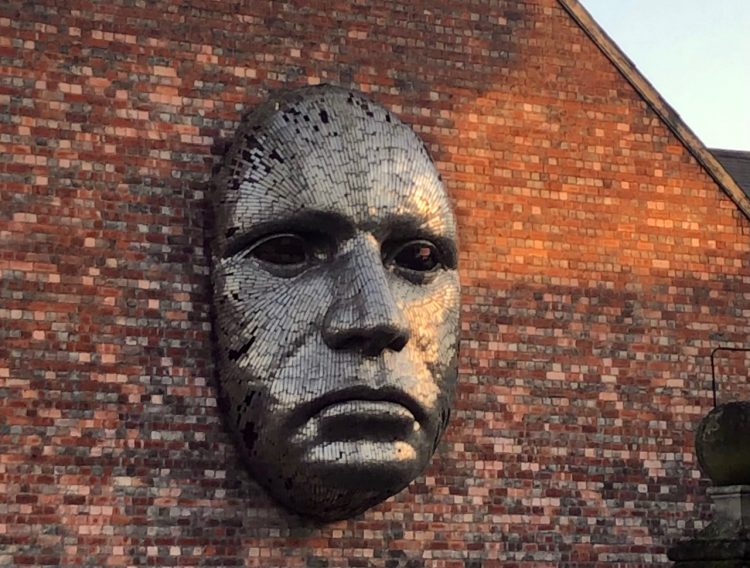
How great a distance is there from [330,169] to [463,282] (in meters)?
1.58

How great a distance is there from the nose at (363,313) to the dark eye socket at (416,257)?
40cm

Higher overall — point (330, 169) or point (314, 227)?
point (330, 169)

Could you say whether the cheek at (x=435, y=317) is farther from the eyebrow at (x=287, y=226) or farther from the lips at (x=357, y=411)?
the eyebrow at (x=287, y=226)

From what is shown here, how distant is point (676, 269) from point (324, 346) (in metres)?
3.51

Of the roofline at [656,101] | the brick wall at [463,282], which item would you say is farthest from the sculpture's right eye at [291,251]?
the roofline at [656,101]

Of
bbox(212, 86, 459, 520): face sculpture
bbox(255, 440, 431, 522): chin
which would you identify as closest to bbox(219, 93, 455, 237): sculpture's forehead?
bbox(212, 86, 459, 520): face sculpture

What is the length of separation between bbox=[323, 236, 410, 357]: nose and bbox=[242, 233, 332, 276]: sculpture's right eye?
8.7 inches

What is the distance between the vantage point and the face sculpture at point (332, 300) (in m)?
9.82

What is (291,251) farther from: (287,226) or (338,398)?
(338,398)

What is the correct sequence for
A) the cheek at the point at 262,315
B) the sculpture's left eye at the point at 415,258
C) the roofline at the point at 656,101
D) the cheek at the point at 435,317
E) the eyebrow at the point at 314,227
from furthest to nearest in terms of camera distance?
the roofline at the point at 656,101 < the sculpture's left eye at the point at 415,258 < the cheek at the point at 435,317 < the eyebrow at the point at 314,227 < the cheek at the point at 262,315

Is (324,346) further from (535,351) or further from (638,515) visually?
(638,515)

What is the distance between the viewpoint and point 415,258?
1061 centimetres

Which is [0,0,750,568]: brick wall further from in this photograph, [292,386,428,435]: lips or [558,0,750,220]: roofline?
[292,386,428,435]: lips

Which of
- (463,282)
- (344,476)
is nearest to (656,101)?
(463,282)
